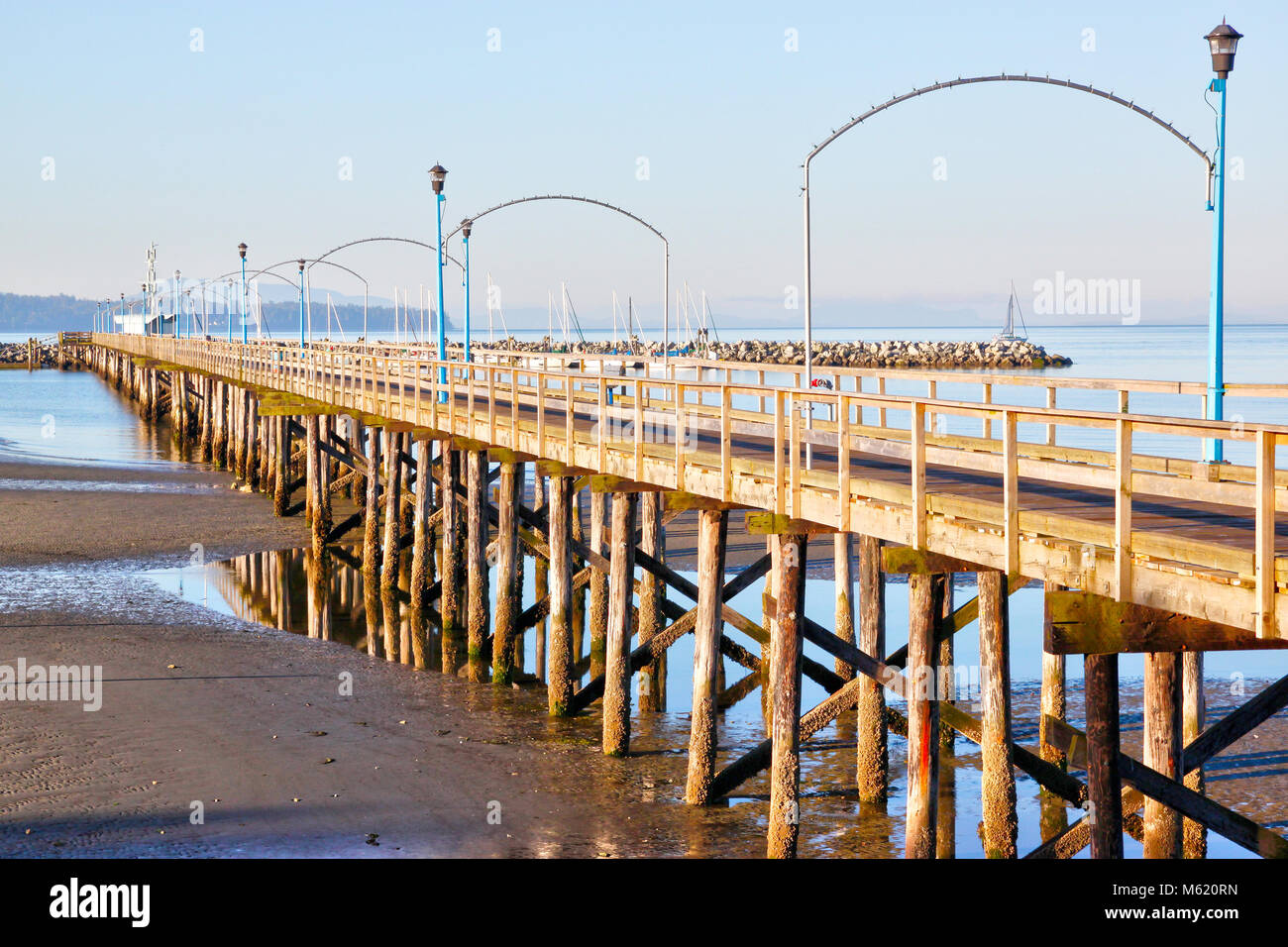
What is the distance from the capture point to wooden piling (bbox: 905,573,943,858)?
9.92 m

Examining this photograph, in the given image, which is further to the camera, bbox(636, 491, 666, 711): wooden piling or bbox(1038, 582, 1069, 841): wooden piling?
bbox(636, 491, 666, 711): wooden piling

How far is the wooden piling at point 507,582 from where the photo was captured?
17.1 meters

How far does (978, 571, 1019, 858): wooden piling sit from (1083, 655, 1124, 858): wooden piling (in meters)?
1.91

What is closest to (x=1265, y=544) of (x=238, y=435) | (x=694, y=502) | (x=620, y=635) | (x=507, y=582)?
(x=694, y=502)

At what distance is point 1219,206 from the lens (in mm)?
11141

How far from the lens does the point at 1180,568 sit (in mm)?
7340

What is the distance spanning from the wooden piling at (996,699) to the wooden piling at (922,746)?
37 cm

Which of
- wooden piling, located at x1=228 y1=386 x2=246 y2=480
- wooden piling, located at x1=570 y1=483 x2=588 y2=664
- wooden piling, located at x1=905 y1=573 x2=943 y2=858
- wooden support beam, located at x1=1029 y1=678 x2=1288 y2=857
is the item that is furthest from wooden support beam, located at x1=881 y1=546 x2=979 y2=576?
wooden piling, located at x1=228 y1=386 x2=246 y2=480

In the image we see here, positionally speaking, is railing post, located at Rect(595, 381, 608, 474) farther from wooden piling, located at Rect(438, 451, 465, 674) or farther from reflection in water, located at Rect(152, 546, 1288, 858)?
wooden piling, located at Rect(438, 451, 465, 674)

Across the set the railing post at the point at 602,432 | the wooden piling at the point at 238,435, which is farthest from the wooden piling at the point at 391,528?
the wooden piling at the point at 238,435

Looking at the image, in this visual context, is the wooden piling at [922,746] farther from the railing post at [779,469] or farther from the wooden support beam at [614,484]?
the wooden support beam at [614,484]

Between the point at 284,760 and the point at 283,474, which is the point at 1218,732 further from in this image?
the point at 283,474
